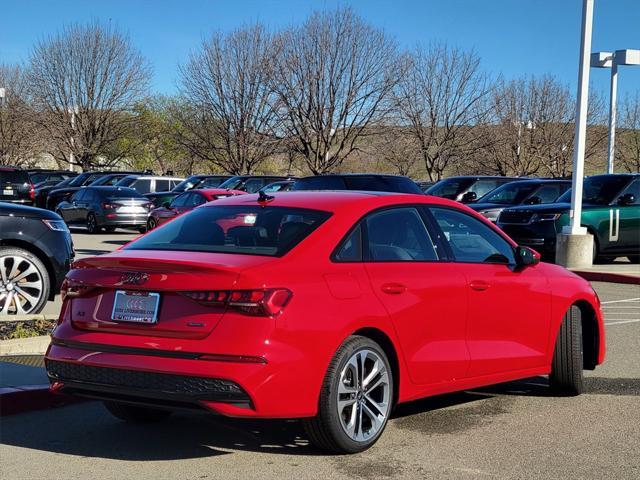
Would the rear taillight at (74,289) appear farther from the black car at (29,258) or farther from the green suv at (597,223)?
the green suv at (597,223)

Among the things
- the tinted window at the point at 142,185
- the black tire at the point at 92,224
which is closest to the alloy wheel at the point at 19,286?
the black tire at the point at 92,224

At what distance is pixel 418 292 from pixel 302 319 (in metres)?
1.07

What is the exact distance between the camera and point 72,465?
17.3 ft

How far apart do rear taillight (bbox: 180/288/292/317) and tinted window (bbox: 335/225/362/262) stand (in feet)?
2.07

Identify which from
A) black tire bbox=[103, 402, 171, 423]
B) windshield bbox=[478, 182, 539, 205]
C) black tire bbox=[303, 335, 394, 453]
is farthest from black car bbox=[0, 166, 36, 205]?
black tire bbox=[303, 335, 394, 453]

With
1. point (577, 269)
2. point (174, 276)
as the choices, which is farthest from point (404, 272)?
point (577, 269)

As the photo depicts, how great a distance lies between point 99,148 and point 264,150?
15476 millimetres

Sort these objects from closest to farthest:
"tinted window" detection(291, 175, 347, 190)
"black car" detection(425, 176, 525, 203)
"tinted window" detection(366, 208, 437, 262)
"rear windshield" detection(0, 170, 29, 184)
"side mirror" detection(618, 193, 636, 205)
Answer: "tinted window" detection(366, 208, 437, 262)
"tinted window" detection(291, 175, 347, 190)
"side mirror" detection(618, 193, 636, 205)
"black car" detection(425, 176, 525, 203)
"rear windshield" detection(0, 170, 29, 184)

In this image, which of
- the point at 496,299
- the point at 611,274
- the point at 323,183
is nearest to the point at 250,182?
the point at 323,183

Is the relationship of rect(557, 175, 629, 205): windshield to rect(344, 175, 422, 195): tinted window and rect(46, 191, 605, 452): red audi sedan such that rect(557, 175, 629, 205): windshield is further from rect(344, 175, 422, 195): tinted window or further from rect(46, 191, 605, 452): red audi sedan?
rect(46, 191, 605, 452): red audi sedan

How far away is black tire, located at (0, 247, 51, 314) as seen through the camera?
9.63 m

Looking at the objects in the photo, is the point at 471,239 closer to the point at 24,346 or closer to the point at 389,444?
the point at 389,444

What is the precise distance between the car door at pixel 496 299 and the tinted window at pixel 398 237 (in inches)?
8.5

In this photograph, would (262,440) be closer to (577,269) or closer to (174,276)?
(174,276)
